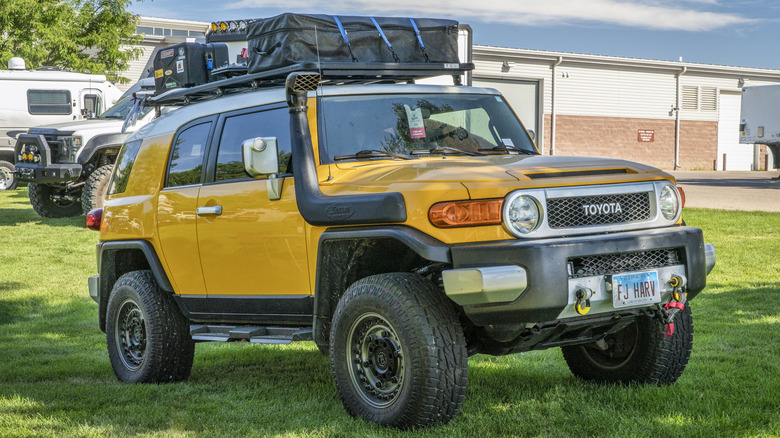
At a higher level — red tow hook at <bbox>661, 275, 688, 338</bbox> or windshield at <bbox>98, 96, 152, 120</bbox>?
windshield at <bbox>98, 96, 152, 120</bbox>

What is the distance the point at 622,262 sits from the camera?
4.45 metres

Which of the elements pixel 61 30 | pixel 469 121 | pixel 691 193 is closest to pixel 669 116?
pixel 691 193

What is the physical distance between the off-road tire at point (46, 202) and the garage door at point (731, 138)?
36427 mm

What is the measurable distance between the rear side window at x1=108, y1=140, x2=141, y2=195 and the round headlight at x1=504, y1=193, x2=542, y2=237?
3415 millimetres

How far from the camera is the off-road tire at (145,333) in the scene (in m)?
6.03

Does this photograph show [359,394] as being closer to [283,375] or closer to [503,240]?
[503,240]

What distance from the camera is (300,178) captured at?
4875 mm

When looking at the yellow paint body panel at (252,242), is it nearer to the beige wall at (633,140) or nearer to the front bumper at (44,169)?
the front bumper at (44,169)

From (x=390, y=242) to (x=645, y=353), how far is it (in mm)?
1675

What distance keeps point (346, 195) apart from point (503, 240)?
0.88 m

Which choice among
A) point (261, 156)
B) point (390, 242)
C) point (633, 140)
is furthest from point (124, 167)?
point (633, 140)

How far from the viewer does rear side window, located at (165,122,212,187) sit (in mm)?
5896

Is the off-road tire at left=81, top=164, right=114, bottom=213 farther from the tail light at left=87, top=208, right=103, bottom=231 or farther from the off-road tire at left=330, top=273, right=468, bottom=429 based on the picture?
the off-road tire at left=330, top=273, right=468, bottom=429

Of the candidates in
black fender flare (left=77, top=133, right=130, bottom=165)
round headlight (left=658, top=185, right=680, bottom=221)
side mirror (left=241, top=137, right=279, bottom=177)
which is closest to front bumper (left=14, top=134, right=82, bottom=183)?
black fender flare (left=77, top=133, right=130, bottom=165)
